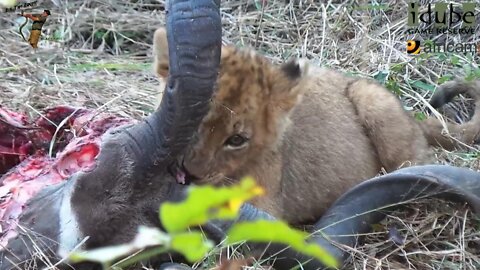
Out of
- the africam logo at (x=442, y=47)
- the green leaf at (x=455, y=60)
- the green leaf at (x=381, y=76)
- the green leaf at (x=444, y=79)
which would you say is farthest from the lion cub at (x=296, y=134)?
the africam logo at (x=442, y=47)

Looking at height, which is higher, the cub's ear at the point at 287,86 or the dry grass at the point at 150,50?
the cub's ear at the point at 287,86

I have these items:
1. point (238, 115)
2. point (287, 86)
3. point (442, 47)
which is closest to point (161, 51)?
point (238, 115)

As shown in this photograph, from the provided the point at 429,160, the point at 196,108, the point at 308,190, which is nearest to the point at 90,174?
the point at 196,108

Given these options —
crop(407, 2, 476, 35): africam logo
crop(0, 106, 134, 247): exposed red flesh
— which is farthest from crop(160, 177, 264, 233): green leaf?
crop(407, 2, 476, 35): africam logo

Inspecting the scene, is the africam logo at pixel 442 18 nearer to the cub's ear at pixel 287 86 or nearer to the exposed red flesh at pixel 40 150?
the cub's ear at pixel 287 86

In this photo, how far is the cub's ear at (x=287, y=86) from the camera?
3.84m

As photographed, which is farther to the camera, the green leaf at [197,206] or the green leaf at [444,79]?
the green leaf at [444,79]

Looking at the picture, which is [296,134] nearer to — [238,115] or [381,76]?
[238,115]

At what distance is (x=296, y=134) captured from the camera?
4109 millimetres

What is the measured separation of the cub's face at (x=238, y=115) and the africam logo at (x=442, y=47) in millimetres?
2326

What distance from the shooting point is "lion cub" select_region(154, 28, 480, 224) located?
3.47 meters

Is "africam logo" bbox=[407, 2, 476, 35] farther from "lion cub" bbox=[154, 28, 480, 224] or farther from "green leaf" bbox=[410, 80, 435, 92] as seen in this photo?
"lion cub" bbox=[154, 28, 480, 224]

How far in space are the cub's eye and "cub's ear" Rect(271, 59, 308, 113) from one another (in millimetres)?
315

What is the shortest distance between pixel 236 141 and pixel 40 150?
92cm
